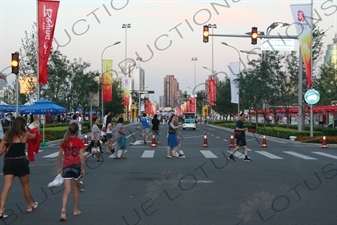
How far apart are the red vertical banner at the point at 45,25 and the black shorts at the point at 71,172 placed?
805 inches

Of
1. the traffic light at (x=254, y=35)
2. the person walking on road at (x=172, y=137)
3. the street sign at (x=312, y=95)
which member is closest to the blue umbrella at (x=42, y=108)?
the person walking on road at (x=172, y=137)

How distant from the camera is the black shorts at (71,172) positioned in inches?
359

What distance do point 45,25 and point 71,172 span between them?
20.7 metres

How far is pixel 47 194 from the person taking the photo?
38.5 ft

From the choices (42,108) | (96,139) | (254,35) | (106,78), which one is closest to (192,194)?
(96,139)

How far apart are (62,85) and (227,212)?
36.1 m

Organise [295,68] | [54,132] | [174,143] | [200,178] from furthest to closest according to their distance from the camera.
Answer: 1. [295,68]
2. [54,132]
3. [174,143]
4. [200,178]

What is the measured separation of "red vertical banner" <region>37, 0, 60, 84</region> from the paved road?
38.4 feet

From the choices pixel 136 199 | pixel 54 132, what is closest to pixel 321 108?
pixel 54 132

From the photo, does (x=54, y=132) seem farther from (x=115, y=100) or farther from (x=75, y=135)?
(x=115, y=100)

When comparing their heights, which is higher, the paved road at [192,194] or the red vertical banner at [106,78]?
the red vertical banner at [106,78]

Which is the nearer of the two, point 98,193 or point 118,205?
point 118,205

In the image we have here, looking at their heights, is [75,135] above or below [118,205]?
above

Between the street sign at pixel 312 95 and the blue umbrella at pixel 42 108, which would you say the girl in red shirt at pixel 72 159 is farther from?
the street sign at pixel 312 95
